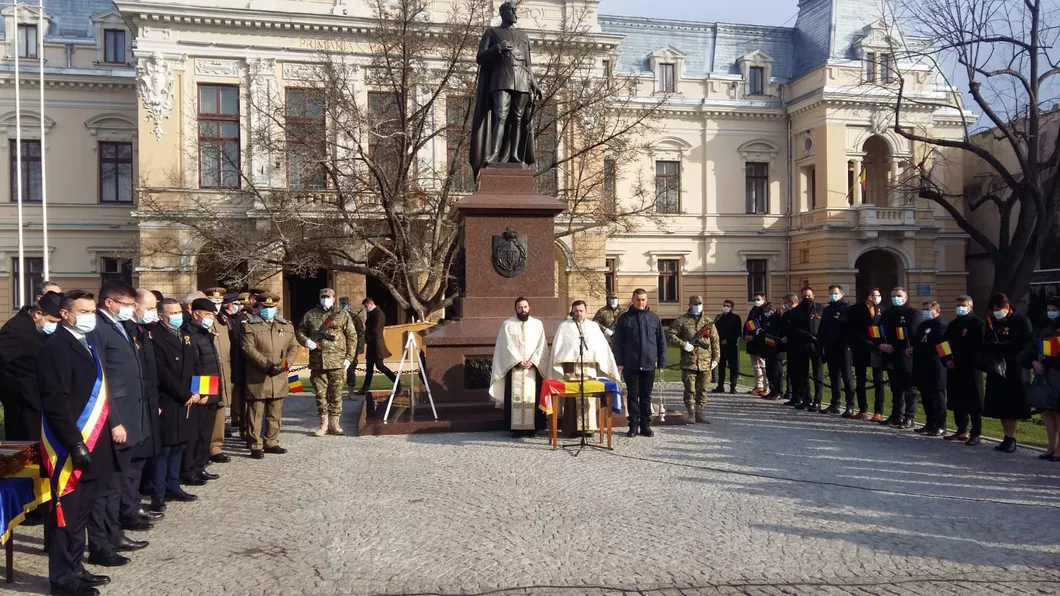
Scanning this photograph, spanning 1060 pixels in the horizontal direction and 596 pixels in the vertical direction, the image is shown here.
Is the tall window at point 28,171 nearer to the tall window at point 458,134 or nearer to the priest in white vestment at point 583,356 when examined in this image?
the tall window at point 458,134

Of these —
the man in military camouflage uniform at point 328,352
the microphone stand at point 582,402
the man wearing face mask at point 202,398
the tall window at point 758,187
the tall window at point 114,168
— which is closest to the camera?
the man wearing face mask at point 202,398

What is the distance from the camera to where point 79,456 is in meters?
4.88

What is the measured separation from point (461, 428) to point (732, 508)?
4.48 m

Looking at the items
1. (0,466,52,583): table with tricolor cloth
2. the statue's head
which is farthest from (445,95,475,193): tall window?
(0,466,52,583): table with tricolor cloth

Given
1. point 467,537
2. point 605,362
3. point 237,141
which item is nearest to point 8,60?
point 237,141

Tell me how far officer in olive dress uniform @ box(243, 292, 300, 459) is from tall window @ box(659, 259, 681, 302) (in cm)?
2967

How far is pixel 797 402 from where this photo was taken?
1370cm

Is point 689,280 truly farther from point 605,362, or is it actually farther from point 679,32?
point 605,362

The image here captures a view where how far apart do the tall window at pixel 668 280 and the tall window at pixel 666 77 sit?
8.30 m

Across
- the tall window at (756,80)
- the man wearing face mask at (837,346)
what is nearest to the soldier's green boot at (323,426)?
the man wearing face mask at (837,346)

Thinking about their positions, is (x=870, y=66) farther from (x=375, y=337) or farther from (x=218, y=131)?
(x=375, y=337)

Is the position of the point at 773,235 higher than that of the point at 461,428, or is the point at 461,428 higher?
the point at 773,235

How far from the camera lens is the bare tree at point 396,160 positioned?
22266mm

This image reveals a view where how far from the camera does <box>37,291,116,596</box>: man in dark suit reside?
488cm
